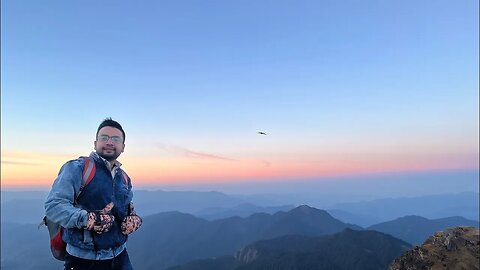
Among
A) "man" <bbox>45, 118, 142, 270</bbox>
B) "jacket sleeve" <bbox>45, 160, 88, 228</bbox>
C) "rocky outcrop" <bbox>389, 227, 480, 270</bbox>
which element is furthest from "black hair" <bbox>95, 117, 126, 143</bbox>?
"rocky outcrop" <bbox>389, 227, 480, 270</bbox>

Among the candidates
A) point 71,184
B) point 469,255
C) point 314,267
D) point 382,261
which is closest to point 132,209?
point 71,184

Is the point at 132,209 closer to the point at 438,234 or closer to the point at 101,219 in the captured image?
the point at 101,219

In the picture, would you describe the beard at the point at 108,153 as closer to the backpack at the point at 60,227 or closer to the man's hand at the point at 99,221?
the backpack at the point at 60,227

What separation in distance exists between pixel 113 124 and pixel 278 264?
204145 mm

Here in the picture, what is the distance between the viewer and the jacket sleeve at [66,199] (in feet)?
18.7

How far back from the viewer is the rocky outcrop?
9.84m

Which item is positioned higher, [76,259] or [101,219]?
[101,219]

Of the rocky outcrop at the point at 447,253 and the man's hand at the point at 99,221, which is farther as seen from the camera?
the rocky outcrop at the point at 447,253

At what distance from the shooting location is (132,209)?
7.33 metres

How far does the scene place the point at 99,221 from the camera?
19.2 feet

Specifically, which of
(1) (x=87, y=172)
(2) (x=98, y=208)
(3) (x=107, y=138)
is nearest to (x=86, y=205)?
(2) (x=98, y=208)

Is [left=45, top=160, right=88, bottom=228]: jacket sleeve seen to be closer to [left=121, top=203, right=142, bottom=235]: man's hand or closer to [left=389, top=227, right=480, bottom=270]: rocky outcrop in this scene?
[left=121, top=203, right=142, bottom=235]: man's hand

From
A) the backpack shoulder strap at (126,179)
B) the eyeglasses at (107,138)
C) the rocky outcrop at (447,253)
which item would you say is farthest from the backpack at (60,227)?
the rocky outcrop at (447,253)

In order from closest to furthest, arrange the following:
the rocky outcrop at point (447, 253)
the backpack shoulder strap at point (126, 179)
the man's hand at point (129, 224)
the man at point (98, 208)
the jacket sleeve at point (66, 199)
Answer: the jacket sleeve at point (66, 199) → the man at point (98, 208) → the man's hand at point (129, 224) → the backpack shoulder strap at point (126, 179) → the rocky outcrop at point (447, 253)
